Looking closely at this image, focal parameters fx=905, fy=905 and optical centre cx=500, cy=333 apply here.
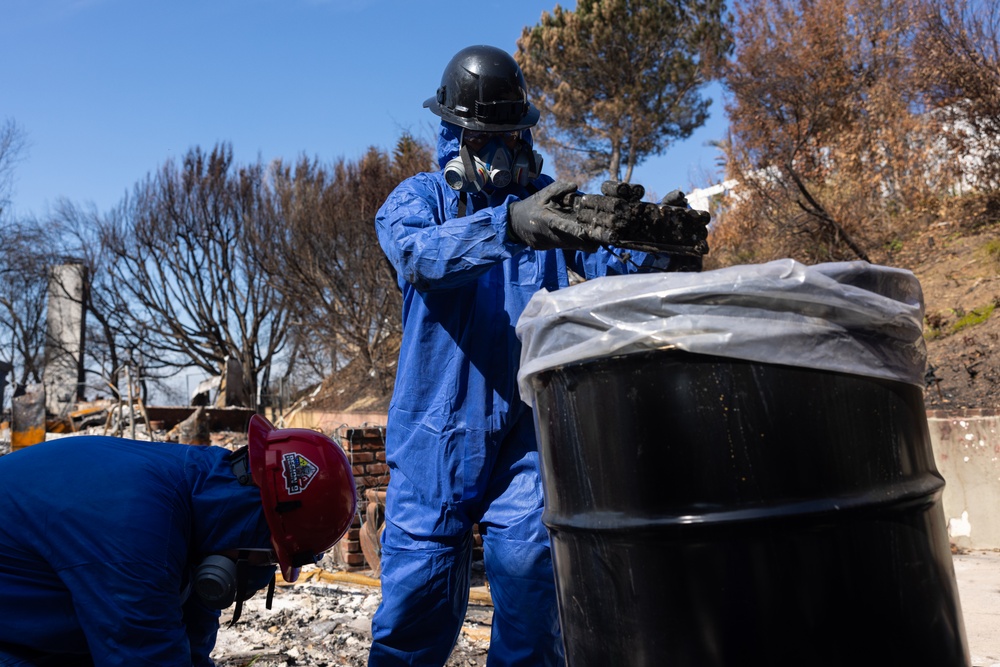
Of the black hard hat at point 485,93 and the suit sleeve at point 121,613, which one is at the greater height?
the black hard hat at point 485,93

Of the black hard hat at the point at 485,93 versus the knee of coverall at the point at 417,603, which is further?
the black hard hat at the point at 485,93

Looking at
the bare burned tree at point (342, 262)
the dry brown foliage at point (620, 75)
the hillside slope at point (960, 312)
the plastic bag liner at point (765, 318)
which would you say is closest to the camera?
the plastic bag liner at point (765, 318)

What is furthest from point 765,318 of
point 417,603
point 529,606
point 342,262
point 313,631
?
point 342,262

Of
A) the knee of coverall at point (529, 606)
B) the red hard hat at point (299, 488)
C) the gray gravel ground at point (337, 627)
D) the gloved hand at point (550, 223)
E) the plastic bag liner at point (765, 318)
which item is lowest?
the gray gravel ground at point (337, 627)

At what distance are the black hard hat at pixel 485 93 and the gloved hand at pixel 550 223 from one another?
2.28ft

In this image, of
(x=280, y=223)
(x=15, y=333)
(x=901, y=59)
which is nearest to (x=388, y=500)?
(x=901, y=59)

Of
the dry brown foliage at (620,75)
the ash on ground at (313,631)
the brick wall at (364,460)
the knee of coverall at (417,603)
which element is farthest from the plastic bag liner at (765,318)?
the dry brown foliage at (620,75)

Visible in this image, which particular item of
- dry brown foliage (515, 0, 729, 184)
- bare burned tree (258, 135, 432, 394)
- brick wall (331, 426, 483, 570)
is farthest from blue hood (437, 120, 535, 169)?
dry brown foliage (515, 0, 729, 184)

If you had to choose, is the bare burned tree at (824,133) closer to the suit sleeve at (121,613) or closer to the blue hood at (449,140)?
the blue hood at (449,140)

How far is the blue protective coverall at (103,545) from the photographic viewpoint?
1.96 m

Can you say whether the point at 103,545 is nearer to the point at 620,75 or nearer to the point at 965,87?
the point at 965,87

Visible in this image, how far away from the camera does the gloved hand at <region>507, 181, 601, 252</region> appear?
6.86 feet

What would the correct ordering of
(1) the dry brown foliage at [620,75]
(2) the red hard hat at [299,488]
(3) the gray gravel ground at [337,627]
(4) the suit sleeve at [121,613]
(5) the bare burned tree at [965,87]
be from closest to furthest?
(4) the suit sleeve at [121,613], (2) the red hard hat at [299,488], (3) the gray gravel ground at [337,627], (5) the bare burned tree at [965,87], (1) the dry brown foliage at [620,75]

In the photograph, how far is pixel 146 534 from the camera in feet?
6.60
